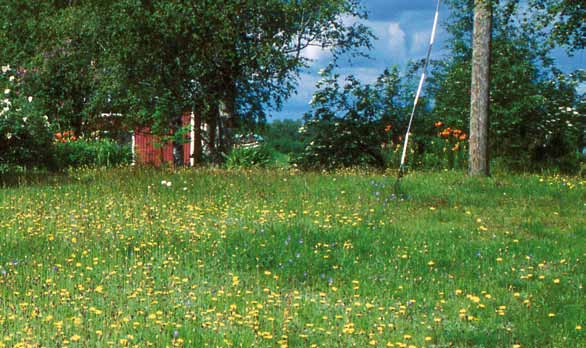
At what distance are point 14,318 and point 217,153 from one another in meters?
13.5

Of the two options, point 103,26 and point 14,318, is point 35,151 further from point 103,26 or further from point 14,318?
point 14,318

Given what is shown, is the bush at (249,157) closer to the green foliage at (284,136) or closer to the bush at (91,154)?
the green foliage at (284,136)

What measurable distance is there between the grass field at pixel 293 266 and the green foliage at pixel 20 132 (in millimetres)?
3007

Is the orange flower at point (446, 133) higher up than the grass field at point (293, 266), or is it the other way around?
the orange flower at point (446, 133)

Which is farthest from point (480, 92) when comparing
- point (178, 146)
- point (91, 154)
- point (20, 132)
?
point (91, 154)

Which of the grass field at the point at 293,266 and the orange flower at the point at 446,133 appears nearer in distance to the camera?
the grass field at the point at 293,266

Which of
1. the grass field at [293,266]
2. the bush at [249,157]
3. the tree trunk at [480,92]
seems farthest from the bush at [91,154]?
the tree trunk at [480,92]

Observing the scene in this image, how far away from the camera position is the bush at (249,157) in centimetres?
1766


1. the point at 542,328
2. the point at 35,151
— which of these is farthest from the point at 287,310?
the point at 35,151

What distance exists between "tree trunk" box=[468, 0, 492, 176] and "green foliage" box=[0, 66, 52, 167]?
8838 mm

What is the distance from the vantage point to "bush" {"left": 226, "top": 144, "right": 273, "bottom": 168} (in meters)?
17.7

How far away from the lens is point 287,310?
6.07m

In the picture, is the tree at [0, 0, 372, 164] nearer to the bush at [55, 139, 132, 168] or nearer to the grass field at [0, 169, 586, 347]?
the bush at [55, 139, 132, 168]

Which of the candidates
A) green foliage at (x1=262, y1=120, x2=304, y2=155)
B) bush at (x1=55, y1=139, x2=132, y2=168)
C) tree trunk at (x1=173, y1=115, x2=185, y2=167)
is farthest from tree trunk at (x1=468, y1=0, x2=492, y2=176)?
bush at (x1=55, y1=139, x2=132, y2=168)
